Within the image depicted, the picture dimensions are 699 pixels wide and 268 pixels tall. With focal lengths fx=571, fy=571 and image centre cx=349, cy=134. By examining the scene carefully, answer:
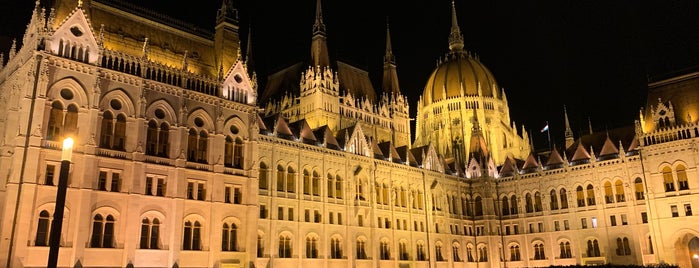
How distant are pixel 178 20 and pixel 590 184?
50.6 meters

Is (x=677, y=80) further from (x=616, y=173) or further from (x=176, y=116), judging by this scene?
(x=176, y=116)

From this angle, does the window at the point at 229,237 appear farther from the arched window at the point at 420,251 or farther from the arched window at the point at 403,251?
the arched window at the point at 420,251

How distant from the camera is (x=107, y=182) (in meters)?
39.9

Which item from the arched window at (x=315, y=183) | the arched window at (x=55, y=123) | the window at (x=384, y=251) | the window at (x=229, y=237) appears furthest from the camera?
the window at (x=384, y=251)

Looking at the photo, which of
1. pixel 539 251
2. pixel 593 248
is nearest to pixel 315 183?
pixel 539 251

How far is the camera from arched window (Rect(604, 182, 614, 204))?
66625 mm

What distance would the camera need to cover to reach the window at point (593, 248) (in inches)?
2647

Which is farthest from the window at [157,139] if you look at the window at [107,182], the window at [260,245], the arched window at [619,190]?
the arched window at [619,190]

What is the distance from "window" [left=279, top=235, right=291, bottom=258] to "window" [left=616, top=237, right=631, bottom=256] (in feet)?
125

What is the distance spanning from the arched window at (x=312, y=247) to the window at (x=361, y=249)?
20.8ft

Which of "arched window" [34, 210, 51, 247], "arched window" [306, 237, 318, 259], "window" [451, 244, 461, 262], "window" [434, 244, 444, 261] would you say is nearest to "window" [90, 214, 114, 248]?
"arched window" [34, 210, 51, 247]

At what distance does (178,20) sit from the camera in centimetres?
4891

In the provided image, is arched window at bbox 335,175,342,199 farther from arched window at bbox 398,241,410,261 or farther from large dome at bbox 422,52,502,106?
large dome at bbox 422,52,502,106

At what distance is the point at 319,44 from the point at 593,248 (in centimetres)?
4267
